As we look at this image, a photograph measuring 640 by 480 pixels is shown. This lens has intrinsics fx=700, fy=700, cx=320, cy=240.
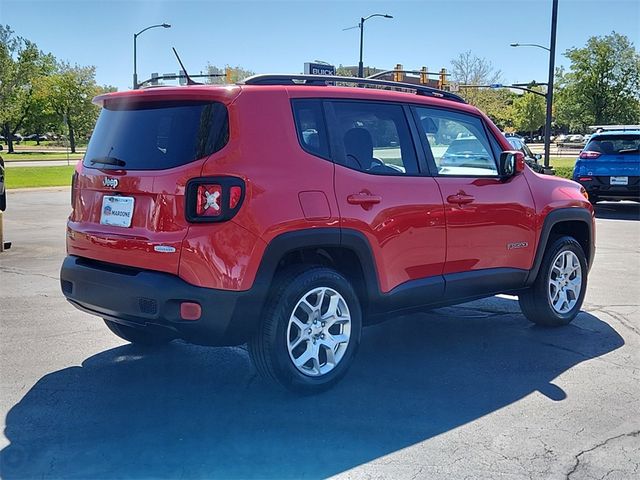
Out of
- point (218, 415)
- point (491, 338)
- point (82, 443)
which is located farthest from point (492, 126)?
point (82, 443)

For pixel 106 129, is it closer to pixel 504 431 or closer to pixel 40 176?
pixel 504 431

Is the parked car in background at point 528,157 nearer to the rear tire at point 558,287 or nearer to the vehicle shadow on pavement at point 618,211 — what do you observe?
the vehicle shadow on pavement at point 618,211

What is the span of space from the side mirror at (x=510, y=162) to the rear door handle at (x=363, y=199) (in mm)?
1401

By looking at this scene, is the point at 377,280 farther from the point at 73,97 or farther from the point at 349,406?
the point at 73,97

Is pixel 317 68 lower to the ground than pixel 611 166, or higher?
higher

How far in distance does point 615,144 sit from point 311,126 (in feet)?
38.9

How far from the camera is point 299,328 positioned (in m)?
4.24

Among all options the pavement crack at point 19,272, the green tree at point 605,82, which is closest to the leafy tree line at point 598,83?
the green tree at point 605,82

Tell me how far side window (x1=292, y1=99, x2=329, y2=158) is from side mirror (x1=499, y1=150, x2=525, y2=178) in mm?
1705

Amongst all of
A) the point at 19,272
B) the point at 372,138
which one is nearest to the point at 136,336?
the point at 372,138

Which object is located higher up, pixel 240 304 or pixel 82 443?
pixel 240 304

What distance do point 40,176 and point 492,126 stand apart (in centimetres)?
2355

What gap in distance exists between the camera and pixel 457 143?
5.22m

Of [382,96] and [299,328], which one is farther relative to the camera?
[382,96]
